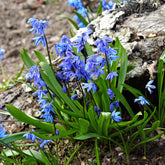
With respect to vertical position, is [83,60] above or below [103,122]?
above

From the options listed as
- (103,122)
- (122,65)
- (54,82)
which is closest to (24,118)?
(54,82)

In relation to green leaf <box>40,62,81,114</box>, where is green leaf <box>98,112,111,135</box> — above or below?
below

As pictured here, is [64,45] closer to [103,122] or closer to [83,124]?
[83,124]

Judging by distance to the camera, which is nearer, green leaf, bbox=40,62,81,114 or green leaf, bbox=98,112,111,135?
green leaf, bbox=98,112,111,135

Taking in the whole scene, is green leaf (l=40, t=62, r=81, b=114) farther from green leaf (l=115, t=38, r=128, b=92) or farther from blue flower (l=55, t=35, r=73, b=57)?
green leaf (l=115, t=38, r=128, b=92)

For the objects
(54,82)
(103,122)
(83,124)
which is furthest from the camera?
(54,82)

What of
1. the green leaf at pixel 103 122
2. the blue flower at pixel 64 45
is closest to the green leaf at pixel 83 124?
the green leaf at pixel 103 122

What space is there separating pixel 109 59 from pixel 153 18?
4.58ft

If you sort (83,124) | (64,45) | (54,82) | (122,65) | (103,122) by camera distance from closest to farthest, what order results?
A: (64,45) < (83,124) < (103,122) < (54,82) < (122,65)

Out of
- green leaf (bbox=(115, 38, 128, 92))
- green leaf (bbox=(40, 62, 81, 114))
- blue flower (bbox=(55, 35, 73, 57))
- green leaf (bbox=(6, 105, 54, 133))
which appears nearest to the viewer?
blue flower (bbox=(55, 35, 73, 57))

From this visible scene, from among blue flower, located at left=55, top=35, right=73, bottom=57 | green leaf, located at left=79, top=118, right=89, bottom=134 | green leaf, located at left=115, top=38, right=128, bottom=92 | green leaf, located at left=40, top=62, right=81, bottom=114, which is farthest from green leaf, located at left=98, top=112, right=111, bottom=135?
blue flower, located at left=55, top=35, right=73, bottom=57

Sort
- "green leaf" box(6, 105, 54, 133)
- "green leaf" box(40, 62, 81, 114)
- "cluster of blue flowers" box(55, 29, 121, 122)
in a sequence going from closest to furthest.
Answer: "cluster of blue flowers" box(55, 29, 121, 122)
"green leaf" box(6, 105, 54, 133)
"green leaf" box(40, 62, 81, 114)

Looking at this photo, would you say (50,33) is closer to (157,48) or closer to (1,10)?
(1,10)

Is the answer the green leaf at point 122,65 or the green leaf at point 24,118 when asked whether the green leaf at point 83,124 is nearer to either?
the green leaf at point 24,118
